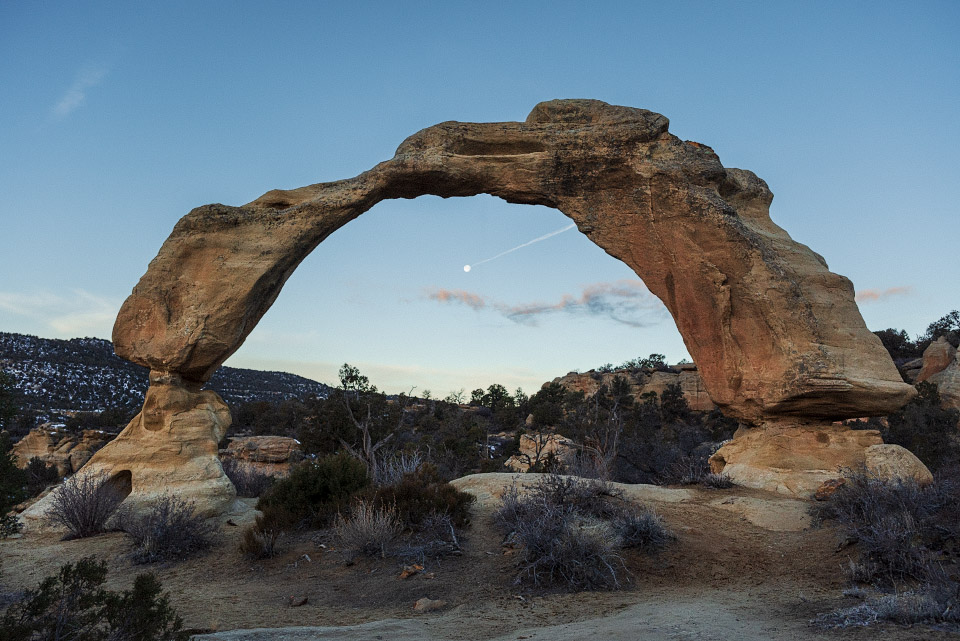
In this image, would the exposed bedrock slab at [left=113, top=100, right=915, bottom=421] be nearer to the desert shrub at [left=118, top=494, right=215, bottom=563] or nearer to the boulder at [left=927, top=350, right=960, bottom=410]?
the desert shrub at [left=118, top=494, right=215, bottom=563]

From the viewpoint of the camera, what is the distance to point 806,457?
30.2 feet

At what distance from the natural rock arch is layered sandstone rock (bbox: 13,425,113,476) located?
1175cm

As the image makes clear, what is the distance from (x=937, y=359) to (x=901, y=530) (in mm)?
26046

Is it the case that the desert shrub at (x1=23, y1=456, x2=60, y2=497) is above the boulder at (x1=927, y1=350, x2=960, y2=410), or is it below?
below

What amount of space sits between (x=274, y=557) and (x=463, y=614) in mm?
3103

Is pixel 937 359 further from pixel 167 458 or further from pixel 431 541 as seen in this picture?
pixel 167 458

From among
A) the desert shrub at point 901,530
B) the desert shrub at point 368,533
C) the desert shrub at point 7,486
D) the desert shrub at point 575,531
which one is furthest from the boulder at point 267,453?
the desert shrub at point 901,530

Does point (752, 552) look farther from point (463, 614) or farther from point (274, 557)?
point (274, 557)

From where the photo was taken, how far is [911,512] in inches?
216

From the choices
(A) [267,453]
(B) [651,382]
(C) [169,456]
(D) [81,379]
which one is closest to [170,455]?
(C) [169,456]

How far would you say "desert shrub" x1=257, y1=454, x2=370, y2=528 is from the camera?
7.57 m

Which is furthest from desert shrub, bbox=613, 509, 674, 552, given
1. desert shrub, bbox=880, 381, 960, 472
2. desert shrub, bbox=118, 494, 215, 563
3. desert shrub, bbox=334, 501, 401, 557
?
desert shrub, bbox=880, 381, 960, 472

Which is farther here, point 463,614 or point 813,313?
point 813,313

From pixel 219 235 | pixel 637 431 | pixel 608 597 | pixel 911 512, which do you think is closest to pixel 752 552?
pixel 911 512
